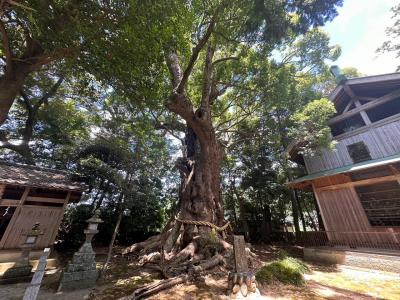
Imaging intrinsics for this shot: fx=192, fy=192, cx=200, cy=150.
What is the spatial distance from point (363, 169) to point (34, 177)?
15.1m

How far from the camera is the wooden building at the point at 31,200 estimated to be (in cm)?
808

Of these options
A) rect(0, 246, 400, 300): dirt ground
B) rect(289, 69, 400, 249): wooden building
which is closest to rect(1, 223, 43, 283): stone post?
rect(0, 246, 400, 300): dirt ground

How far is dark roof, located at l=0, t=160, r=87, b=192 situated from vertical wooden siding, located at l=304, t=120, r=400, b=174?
1309cm

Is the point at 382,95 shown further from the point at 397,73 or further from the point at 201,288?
the point at 201,288

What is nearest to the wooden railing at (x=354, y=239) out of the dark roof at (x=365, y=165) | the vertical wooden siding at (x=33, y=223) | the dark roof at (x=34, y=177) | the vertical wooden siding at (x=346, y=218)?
the vertical wooden siding at (x=346, y=218)

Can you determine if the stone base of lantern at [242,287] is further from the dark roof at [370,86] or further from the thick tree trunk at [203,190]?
the dark roof at [370,86]

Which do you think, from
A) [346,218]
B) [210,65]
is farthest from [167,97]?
[346,218]

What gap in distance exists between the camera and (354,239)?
8586mm

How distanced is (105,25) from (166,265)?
7472 mm

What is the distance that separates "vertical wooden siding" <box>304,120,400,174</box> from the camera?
904cm

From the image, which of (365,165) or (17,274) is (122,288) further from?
(365,165)

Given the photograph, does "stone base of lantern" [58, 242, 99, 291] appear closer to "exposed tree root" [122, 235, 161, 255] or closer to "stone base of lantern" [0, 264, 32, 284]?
"stone base of lantern" [0, 264, 32, 284]

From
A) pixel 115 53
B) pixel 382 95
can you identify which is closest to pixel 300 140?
pixel 382 95

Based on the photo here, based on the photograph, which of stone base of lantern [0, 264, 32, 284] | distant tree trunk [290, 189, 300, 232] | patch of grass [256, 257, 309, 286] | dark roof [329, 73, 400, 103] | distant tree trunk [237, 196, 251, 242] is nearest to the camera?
patch of grass [256, 257, 309, 286]
